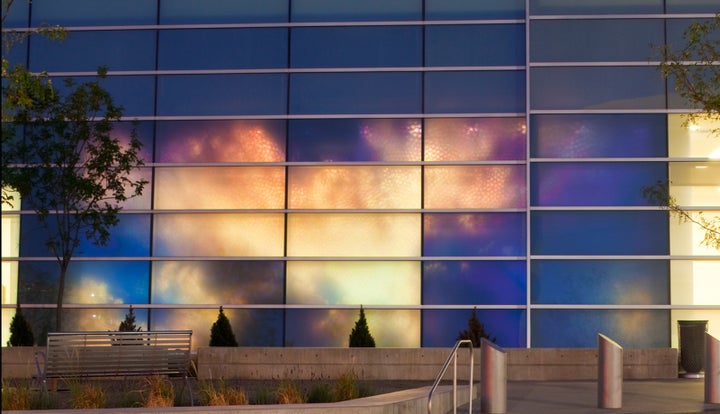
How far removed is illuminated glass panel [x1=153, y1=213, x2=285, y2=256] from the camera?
24.4 metres

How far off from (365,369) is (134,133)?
6.92m

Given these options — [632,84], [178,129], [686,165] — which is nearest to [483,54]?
[632,84]

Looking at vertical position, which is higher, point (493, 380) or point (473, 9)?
point (473, 9)

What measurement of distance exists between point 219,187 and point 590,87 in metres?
8.11

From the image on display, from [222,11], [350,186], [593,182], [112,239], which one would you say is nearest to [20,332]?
[112,239]

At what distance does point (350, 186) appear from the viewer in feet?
80.2

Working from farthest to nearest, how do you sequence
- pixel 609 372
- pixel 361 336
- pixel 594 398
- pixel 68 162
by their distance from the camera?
1. pixel 361 336
2. pixel 68 162
3. pixel 594 398
4. pixel 609 372

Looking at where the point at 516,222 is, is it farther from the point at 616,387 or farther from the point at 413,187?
the point at 616,387

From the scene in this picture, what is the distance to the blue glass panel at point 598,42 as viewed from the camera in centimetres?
2419

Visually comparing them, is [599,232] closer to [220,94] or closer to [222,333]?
[222,333]

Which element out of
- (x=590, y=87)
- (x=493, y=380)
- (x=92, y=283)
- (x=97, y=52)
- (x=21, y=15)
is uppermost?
(x=21, y=15)

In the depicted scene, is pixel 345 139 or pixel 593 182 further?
pixel 345 139

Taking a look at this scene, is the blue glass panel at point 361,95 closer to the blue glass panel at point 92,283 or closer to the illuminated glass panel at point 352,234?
the illuminated glass panel at point 352,234

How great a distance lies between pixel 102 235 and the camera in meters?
22.2
